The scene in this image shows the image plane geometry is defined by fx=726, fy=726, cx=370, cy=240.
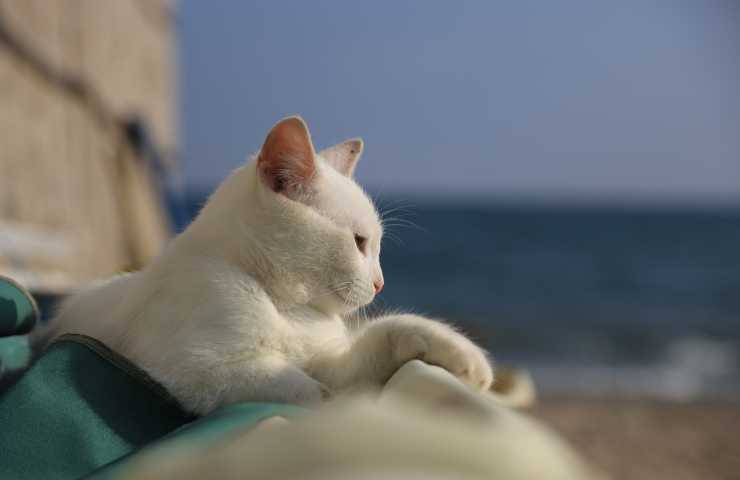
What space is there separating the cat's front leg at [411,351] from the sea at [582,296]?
0.33 metres

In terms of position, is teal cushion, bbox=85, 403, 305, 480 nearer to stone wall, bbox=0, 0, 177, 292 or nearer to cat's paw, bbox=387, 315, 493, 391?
cat's paw, bbox=387, 315, 493, 391

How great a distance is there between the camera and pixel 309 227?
144 centimetres

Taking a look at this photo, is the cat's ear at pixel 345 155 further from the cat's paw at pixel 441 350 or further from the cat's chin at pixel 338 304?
the cat's paw at pixel 441 350

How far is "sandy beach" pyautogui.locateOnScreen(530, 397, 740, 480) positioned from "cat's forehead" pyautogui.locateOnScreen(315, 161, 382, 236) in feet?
12.9

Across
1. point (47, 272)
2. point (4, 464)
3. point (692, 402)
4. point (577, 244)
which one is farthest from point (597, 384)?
point (577, 244)

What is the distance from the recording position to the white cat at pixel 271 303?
1161 millimetres

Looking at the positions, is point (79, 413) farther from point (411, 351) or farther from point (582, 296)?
point (582, 296)

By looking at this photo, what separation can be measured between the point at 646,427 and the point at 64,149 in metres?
6.20

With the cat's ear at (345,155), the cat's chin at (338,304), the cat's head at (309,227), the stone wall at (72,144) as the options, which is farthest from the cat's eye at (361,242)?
the stone wall at (72,144)

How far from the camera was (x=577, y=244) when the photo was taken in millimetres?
26828

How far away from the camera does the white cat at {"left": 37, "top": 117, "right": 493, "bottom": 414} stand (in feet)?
3.81

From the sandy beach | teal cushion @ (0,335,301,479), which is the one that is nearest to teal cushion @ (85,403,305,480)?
teal cushion @ (0,335,301,479)

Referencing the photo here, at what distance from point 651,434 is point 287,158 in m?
5.57

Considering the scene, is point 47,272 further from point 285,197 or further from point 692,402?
point 692,402
